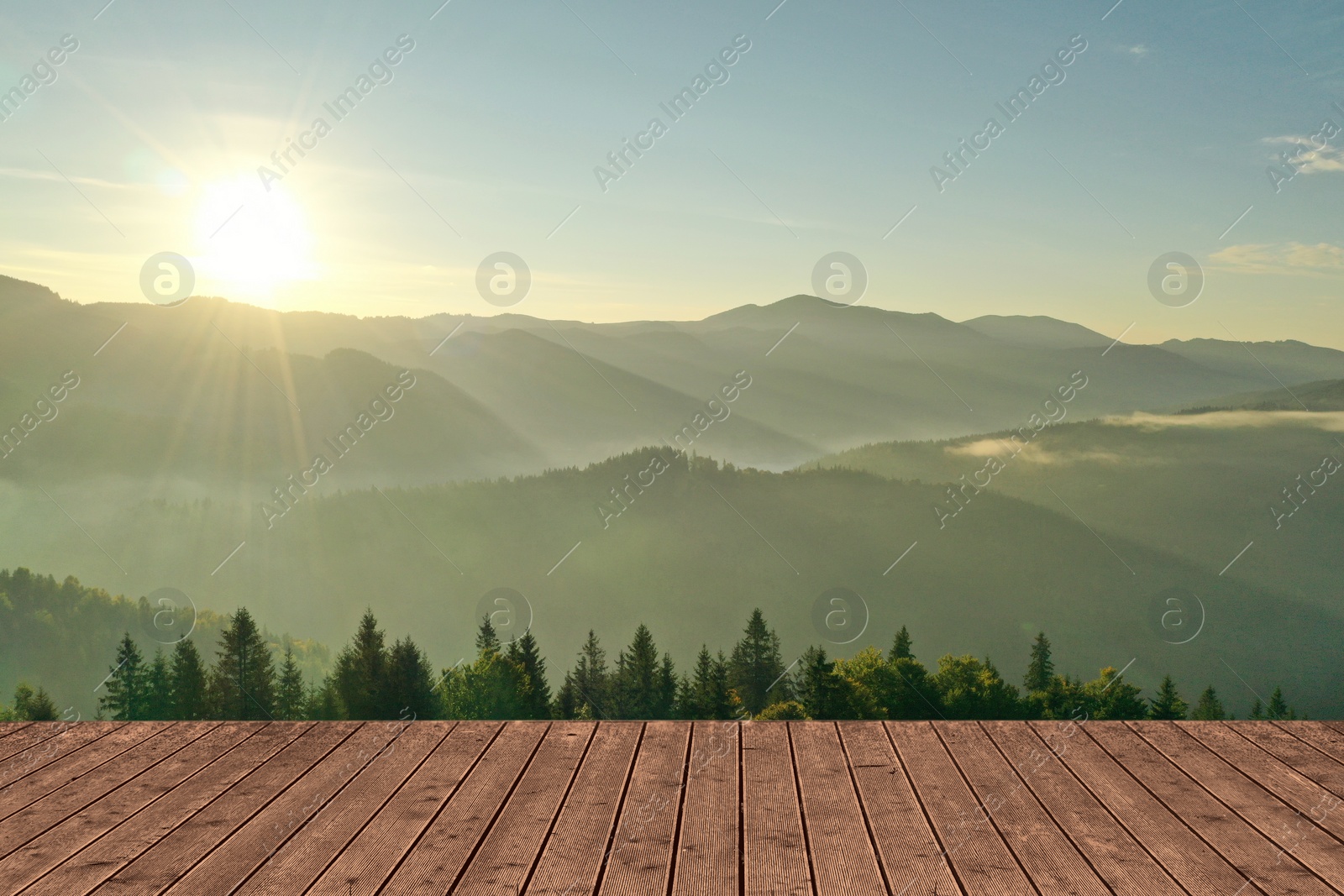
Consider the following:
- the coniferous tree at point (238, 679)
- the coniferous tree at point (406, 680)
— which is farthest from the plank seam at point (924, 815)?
the coniferous tree at point (238, 679)

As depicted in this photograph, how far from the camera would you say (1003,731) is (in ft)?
13.4

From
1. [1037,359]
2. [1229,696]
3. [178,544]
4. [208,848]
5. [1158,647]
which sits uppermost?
Result: [1037,359]

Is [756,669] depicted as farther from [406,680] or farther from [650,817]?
[650,817]

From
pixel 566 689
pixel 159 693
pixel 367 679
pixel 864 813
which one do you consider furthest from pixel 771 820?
pixel 159 693

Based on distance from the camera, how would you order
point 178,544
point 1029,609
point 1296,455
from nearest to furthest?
1. point 1029,609
2. point 178,544
3. point 1296,455

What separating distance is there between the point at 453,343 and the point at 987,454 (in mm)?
80920

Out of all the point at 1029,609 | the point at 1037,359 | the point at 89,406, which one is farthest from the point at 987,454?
the point at 89,406

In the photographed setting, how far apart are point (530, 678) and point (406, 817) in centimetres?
1485

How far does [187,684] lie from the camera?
56.4ft

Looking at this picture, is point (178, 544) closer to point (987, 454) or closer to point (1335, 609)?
point (987, 454)

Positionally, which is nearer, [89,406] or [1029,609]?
[1029,609]
